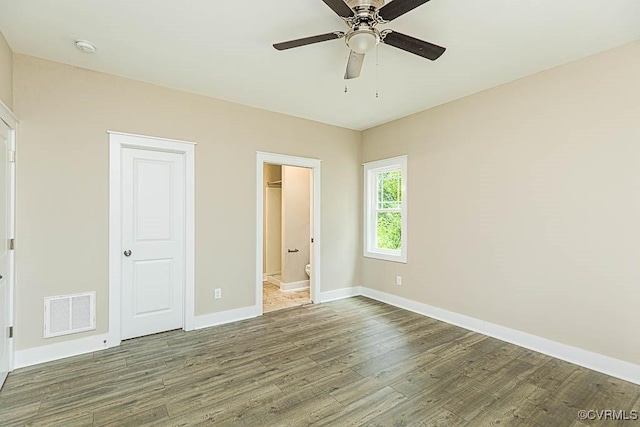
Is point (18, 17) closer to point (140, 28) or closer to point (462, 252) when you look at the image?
point (140, 28)

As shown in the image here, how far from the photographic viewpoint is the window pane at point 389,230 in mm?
4609

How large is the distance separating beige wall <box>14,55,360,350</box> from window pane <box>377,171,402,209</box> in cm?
140

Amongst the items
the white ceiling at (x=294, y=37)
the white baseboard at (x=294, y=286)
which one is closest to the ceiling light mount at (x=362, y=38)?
the white ceiling at (x=294, y=37)

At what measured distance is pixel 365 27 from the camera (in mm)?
1936

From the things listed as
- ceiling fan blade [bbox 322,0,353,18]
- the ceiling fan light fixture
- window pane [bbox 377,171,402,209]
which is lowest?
window pane [bbox 377,171,402,209]

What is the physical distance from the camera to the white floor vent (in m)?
2.81

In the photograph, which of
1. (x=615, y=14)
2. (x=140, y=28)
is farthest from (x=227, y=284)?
(x=615, y=14)

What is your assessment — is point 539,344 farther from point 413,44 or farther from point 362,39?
point 362,39

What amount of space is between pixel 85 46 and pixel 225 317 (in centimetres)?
304

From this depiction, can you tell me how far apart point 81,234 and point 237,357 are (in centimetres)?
190

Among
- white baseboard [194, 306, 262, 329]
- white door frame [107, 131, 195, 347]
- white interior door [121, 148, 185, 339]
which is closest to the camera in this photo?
white door frame [107, 131, 195, 347]

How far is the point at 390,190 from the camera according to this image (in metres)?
4.79

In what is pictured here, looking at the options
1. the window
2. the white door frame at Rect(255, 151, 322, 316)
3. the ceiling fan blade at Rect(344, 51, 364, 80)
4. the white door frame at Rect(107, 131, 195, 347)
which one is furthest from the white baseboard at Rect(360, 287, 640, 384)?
the white door frame at Rect(107, 131, 195, 347)

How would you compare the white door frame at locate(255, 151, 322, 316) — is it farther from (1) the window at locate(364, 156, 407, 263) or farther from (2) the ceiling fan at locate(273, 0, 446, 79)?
(2) the ceiling fan at locate(273, 0, 446, 79)
